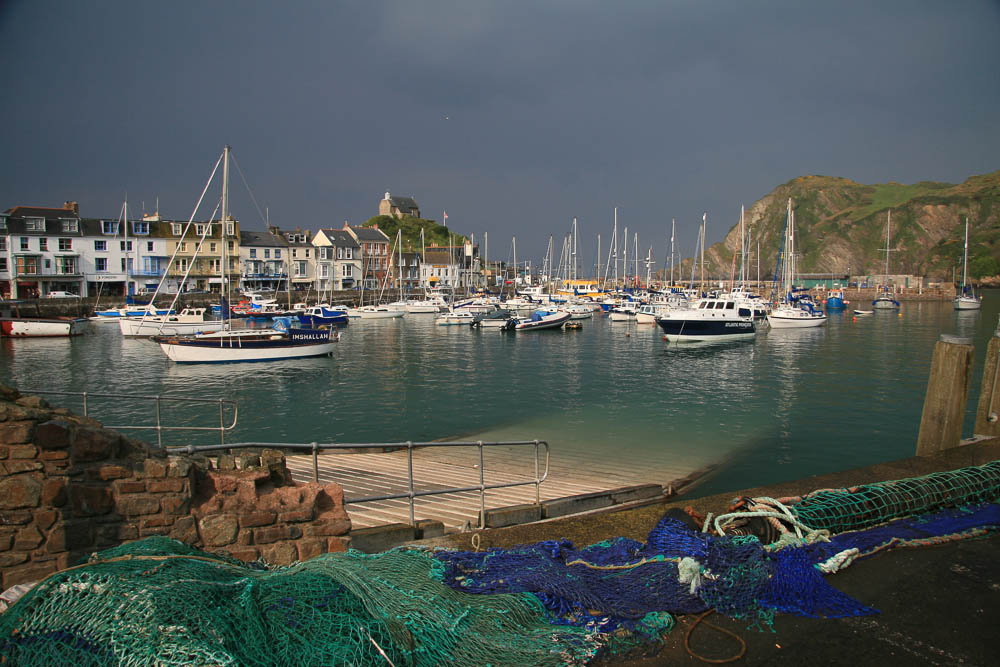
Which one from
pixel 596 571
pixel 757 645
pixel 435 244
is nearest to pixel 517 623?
pixel 596 571

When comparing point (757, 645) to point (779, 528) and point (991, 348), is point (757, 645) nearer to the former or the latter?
point (779, 528)

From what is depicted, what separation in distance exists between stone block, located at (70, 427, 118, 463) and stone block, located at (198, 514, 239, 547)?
41.5 inches

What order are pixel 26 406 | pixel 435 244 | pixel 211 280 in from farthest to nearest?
pixel 435 244 → pixel 211 280 → pixel 26 406

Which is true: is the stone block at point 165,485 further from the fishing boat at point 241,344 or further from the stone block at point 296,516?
the fishing boat at point 241,344

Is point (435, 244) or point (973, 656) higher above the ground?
point (435, 244)

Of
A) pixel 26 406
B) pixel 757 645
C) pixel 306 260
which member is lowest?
pixel 757 645

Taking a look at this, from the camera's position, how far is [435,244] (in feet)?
490

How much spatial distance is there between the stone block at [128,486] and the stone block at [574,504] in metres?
5.56

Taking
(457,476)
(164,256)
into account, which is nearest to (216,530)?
(457,476)

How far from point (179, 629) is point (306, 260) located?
4033 inches

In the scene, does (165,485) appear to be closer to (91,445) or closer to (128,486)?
(128,486)

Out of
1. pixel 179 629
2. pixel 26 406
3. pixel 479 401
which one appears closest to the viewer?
pixel 179 629

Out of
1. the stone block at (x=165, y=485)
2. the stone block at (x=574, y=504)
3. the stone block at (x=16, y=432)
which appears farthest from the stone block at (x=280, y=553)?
the stone block at (x=574, y=504)

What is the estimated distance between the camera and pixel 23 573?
201 inches
